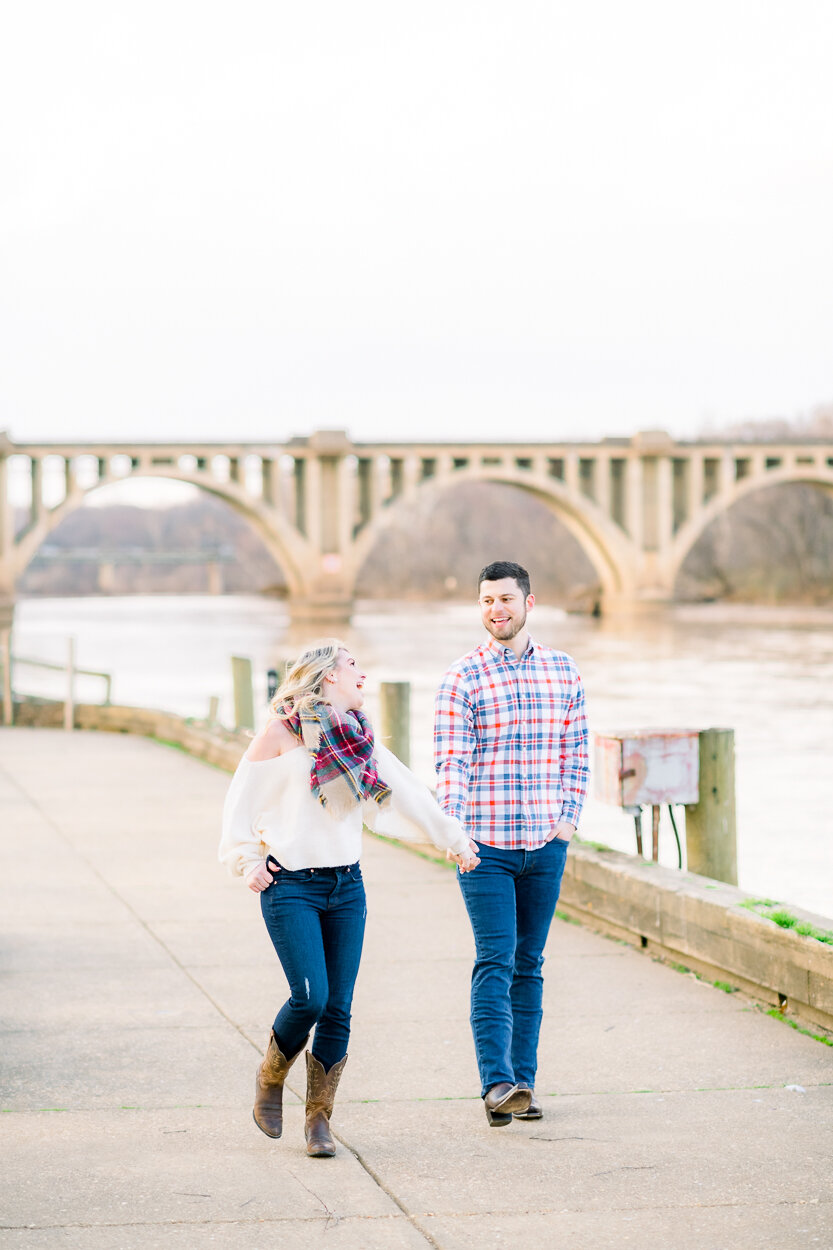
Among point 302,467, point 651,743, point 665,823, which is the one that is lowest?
point 665,823

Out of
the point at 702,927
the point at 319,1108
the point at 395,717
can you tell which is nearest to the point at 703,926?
the point at 702,927

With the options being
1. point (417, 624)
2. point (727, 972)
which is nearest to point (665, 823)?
point (727, 972)

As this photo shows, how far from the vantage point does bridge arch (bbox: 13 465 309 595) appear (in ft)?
226

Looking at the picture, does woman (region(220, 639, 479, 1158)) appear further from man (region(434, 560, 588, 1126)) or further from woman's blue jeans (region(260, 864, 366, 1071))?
man (region(434, 560, 588, 1126))

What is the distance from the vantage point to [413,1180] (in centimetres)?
400

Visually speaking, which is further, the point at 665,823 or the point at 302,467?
the point at 302,467

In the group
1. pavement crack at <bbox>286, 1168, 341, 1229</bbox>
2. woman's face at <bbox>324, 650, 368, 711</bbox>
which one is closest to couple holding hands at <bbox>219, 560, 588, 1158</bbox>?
woman's face at <bbox>324, 650, 368, 711</bbox>

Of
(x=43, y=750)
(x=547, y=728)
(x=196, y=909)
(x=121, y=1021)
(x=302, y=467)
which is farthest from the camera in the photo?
(x=302, y=467)

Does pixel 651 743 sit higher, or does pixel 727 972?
pixel 651 743

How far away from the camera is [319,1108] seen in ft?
13.9

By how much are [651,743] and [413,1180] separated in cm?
318

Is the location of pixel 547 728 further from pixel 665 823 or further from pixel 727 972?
pixel 665 823

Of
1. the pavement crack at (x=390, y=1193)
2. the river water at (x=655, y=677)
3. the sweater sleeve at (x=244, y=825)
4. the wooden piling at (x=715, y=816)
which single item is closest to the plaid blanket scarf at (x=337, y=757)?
the sweater sleeve at (x=244, y=825)

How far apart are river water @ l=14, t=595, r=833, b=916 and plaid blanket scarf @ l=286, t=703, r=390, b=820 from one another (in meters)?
4.94
